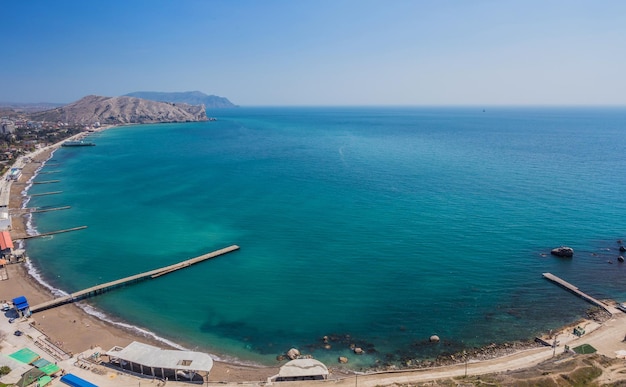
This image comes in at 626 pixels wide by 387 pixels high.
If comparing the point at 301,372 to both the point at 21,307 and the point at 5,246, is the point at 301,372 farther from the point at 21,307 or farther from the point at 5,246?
the point at 5,246

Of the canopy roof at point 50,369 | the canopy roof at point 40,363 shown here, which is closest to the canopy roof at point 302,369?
the canopy roof at point 50,369

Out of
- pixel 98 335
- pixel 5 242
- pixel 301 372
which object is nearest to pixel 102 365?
pixel 98 335

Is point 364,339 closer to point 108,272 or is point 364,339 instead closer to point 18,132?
point 108,272

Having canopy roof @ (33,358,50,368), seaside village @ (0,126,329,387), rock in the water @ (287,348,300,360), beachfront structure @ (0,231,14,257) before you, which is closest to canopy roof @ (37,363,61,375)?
seaside village @ (0,126,329,387)

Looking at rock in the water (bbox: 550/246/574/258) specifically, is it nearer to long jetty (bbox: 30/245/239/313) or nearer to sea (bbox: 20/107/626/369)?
sea (bbox: 20/107/626/369)

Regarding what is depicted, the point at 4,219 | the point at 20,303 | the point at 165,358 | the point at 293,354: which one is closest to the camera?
the point at 165,358

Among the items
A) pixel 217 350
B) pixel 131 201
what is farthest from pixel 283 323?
pixel 131 201
